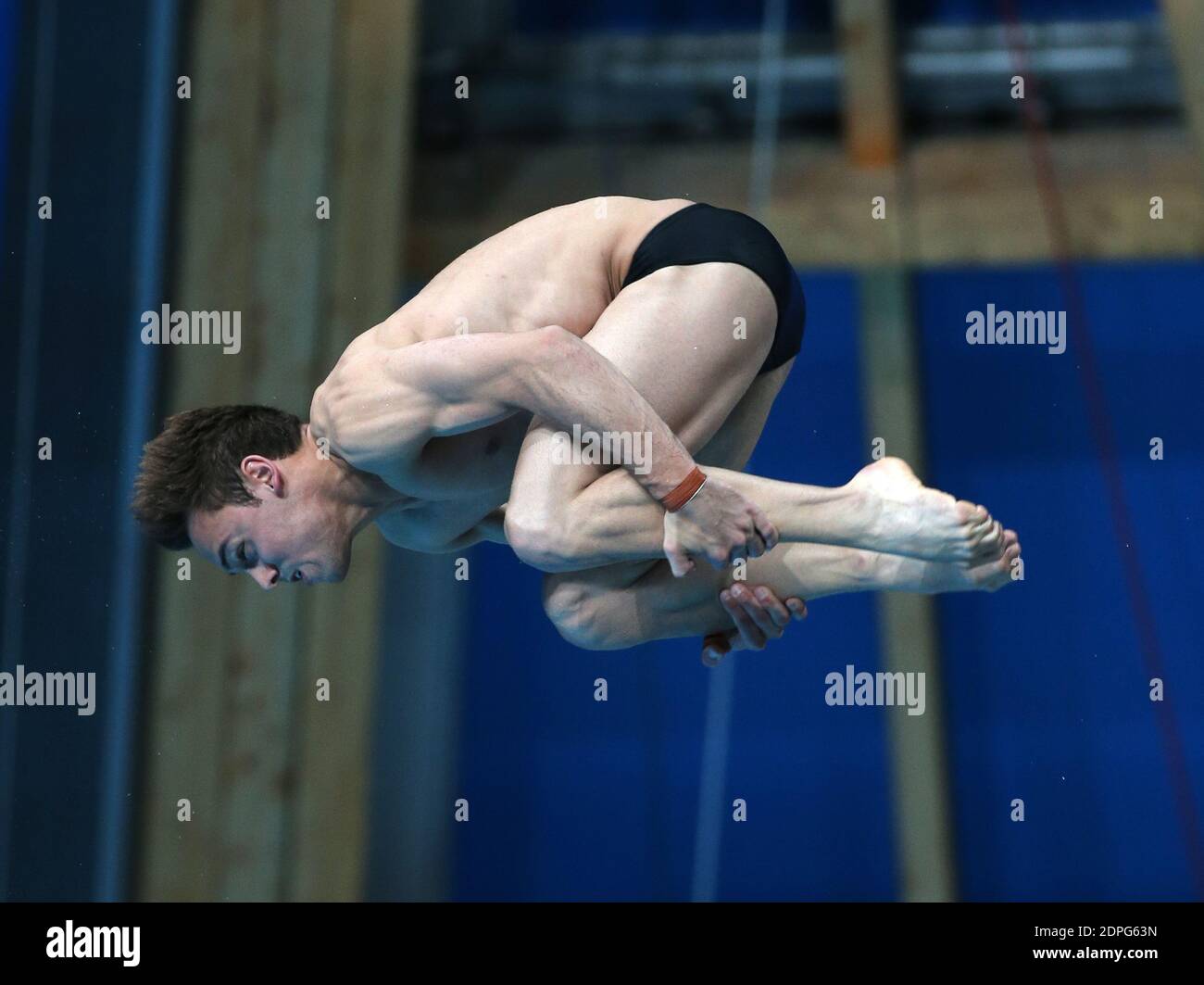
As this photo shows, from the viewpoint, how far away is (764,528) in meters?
2.26

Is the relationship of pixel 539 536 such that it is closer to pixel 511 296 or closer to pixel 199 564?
pixel 511 296

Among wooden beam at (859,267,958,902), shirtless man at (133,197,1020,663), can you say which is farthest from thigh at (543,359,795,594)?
wooden beam at (859,267,958,902)

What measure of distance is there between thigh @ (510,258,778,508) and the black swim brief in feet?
0.07

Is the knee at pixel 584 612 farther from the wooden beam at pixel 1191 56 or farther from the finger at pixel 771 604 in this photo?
the wooden beam at pixel 1191 56

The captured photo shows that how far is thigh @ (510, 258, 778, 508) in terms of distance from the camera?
2334 mm

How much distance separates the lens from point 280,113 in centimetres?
459

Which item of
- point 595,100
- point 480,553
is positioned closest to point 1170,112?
point 595,100

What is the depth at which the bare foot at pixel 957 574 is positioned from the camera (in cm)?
236

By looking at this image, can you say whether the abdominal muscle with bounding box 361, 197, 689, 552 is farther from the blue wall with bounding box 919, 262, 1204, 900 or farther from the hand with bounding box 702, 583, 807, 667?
the blue wall with bounding box 919, 262, 1204, 900

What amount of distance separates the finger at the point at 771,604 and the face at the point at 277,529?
2.22 ft

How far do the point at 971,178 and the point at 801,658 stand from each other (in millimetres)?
1584

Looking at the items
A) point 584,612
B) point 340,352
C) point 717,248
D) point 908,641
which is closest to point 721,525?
point 584,612
